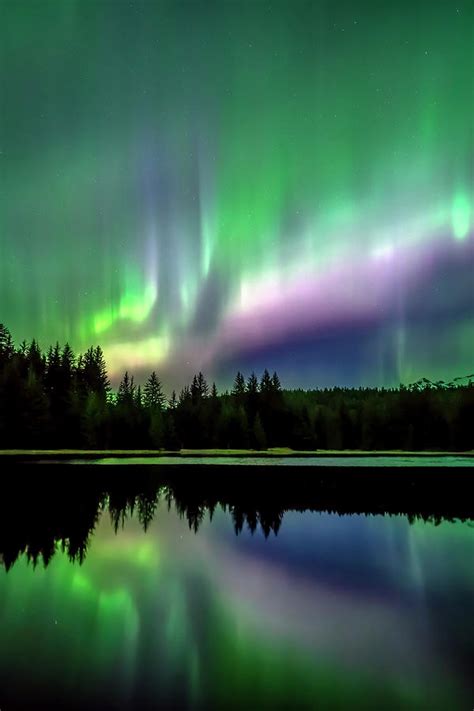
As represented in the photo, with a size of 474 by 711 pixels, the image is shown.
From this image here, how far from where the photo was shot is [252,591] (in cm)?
1730

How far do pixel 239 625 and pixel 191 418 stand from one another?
108804 millimetres

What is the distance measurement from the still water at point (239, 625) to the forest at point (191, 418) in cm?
8467

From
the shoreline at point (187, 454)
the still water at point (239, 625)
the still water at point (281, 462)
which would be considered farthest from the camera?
the shoreline at point (187, 454)

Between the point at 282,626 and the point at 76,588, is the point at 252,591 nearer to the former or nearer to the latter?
the point at 282,626

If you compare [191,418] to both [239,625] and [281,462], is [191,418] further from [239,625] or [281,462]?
[239,625]

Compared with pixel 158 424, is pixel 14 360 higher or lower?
higher

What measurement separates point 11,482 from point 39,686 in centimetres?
3906

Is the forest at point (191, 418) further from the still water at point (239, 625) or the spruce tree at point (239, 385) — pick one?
the still water at point (239, 625)

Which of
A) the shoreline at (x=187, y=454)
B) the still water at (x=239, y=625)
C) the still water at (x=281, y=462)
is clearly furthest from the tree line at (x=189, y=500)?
the shoreline at (x=187, y=454)

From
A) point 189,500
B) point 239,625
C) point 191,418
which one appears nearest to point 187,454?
point 191,418

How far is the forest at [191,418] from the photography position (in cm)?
10362

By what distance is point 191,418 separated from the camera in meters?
122

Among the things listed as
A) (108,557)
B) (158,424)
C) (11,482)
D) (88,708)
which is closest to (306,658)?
(88,708)

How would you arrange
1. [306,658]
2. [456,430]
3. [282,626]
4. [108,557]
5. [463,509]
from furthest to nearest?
[456,430]
[463,509]
[108,557]
[282,626]
[306,658]
